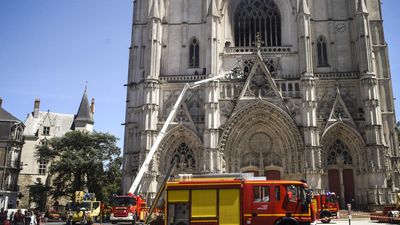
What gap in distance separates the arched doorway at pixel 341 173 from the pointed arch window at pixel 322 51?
811 cm

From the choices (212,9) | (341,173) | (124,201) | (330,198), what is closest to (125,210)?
(124,201)

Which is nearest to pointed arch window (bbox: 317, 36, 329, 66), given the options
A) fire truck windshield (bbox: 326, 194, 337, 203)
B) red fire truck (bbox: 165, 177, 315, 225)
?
fire truck windshield (bbox: 326, 194, 337, 203)

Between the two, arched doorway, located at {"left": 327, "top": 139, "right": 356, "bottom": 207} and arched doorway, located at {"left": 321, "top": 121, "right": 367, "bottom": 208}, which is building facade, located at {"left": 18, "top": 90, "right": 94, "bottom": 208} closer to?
arched doorway, located at {"left": 321, "top": 121, "right": 367, "bottom": 208}

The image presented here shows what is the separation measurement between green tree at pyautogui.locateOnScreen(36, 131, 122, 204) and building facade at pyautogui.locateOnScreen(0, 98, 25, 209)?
4.76 meters

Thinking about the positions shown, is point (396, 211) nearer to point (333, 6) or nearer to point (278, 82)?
point (278, 82)

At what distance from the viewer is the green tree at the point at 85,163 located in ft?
126

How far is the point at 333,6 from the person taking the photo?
38062 mm

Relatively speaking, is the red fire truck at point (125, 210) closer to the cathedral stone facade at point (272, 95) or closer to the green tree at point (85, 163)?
the cathedral stone facade at point (272, 95)

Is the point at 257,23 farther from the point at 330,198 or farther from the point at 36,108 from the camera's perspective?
the point at 36,108

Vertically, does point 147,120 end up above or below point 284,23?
below

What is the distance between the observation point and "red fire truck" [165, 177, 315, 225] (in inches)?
545

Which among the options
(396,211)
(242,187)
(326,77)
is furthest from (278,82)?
(242,187)

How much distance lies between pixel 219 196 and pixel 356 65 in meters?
27.0

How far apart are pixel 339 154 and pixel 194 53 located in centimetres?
1643
